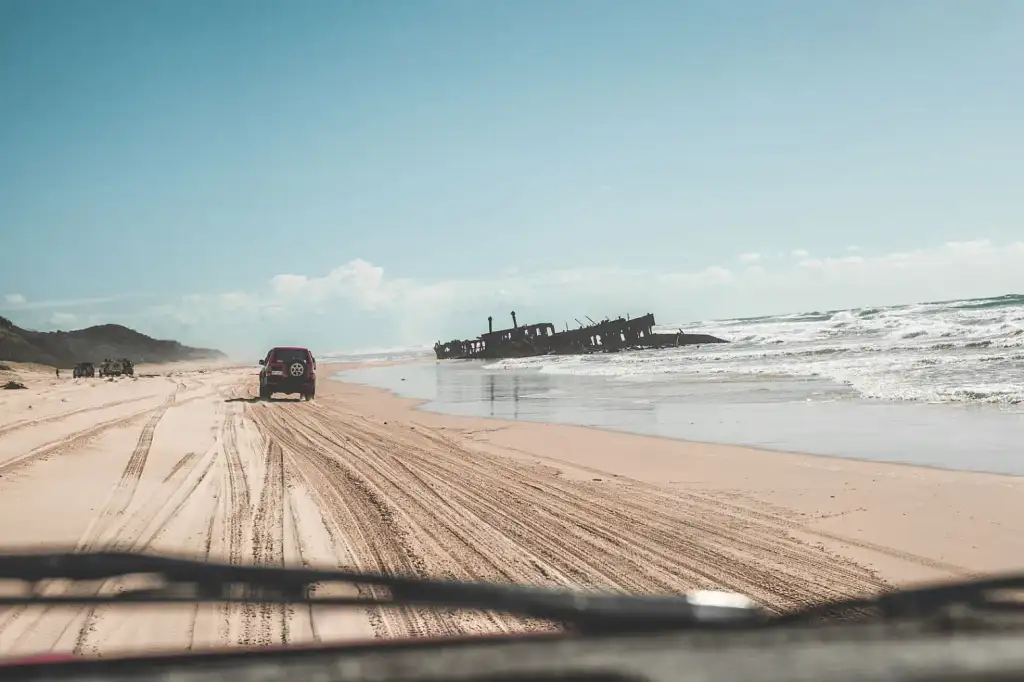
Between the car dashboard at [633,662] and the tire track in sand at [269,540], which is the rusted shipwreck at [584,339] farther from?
the car dashboard at [633,662]

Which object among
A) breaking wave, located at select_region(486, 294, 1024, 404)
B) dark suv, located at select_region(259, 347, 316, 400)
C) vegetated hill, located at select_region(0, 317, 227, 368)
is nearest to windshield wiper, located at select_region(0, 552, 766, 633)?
breaking wave, located at select_region(486, 294, 1024, 404)

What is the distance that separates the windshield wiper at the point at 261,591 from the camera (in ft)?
3.88

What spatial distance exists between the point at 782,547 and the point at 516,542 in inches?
84.1

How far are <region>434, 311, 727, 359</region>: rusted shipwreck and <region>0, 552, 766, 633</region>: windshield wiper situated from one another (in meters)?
57.2

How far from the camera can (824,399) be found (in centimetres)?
1667

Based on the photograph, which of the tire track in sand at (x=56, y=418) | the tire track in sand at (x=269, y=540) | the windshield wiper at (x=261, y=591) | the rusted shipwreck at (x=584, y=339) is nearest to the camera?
the windshield wiper at (x=261, y=591)

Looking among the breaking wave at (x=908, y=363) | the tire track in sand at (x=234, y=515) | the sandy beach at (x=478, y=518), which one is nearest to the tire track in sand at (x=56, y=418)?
the sandy beach at (x=478, y=518)

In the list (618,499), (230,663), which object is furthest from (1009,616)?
(618,499)

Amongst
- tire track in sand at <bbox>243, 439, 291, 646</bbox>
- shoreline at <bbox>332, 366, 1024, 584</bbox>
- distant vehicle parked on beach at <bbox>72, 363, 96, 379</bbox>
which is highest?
distant vehicle parked on beach at <bbox>72, 363, 96, 379</bbox>

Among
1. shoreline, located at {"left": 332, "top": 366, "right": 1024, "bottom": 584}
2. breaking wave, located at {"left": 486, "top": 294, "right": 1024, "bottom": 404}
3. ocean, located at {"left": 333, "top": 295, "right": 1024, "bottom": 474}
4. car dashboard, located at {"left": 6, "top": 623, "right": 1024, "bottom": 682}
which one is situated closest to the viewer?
car dashboard, located at {"left": 6, "top": 623, "right": 1024, "bottom": 682}

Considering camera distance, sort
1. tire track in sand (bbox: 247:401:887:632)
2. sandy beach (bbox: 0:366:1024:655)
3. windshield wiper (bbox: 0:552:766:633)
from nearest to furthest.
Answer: windshield wiper (bbox: 0:552:766:633) < sandy beach (bbox: 0:366:1024:655) < tire track in sand (bbox: 247:401:887:632)

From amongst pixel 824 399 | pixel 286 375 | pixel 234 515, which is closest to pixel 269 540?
pixel 234 515

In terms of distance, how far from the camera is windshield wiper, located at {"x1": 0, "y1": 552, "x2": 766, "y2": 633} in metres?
1.18

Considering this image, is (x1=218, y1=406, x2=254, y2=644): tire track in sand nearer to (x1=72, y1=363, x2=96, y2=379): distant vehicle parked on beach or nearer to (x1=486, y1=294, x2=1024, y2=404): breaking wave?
(x1=486, y1=294, x2=1024, y2=404): breaking wave
